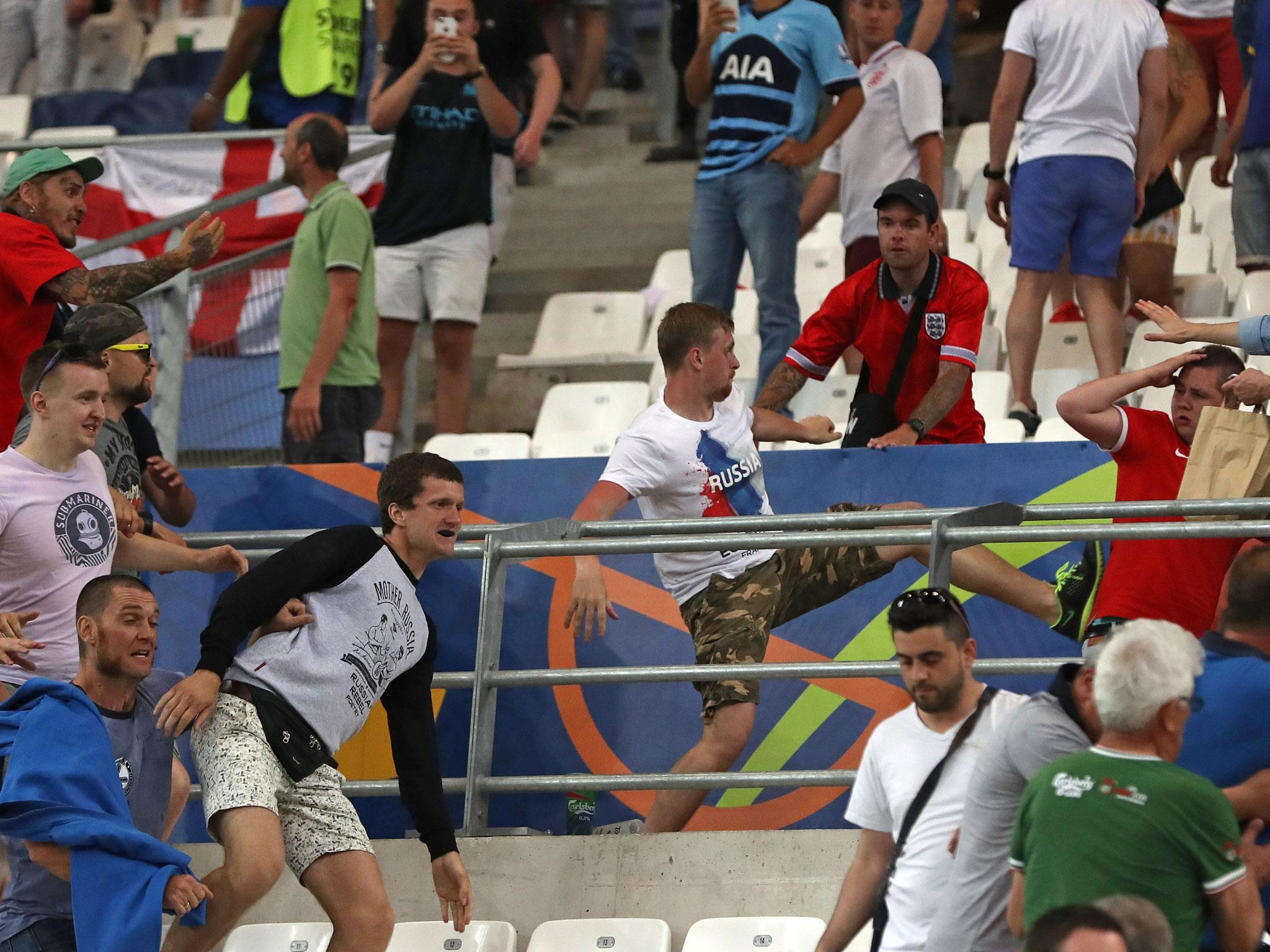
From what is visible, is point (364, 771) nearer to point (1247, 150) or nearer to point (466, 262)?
point (466, 262)

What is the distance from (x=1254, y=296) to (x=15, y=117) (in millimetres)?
7375

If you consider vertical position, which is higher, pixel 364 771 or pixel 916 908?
pixel 916 908

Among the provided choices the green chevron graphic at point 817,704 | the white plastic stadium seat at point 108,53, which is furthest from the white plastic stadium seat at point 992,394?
the white plastic stadium seat at point 108,53

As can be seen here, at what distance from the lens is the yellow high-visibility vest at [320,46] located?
8.92 metres

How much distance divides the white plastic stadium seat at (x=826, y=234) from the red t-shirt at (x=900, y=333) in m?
3.55

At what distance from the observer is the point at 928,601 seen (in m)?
3.89

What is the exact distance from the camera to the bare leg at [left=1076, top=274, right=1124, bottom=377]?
707 cm

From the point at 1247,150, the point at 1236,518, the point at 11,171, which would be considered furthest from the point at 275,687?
the point at 1247,150

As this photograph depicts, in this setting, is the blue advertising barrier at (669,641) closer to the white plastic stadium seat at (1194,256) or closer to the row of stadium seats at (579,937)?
the row of stadium seats at (579,937)

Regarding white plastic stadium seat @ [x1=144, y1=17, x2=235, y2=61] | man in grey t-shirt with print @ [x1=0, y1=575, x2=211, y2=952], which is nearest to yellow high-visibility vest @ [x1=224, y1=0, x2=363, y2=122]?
white plastic stadium seat @ [x1=144, y1=17, x2=235, y2=61]

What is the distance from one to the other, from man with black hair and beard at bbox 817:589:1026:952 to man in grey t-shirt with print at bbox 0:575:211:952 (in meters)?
1.51

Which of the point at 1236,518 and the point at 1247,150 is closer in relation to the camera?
the point at 1236,518

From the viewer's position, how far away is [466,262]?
7883 millimetres

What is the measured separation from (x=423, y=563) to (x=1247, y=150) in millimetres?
4169
